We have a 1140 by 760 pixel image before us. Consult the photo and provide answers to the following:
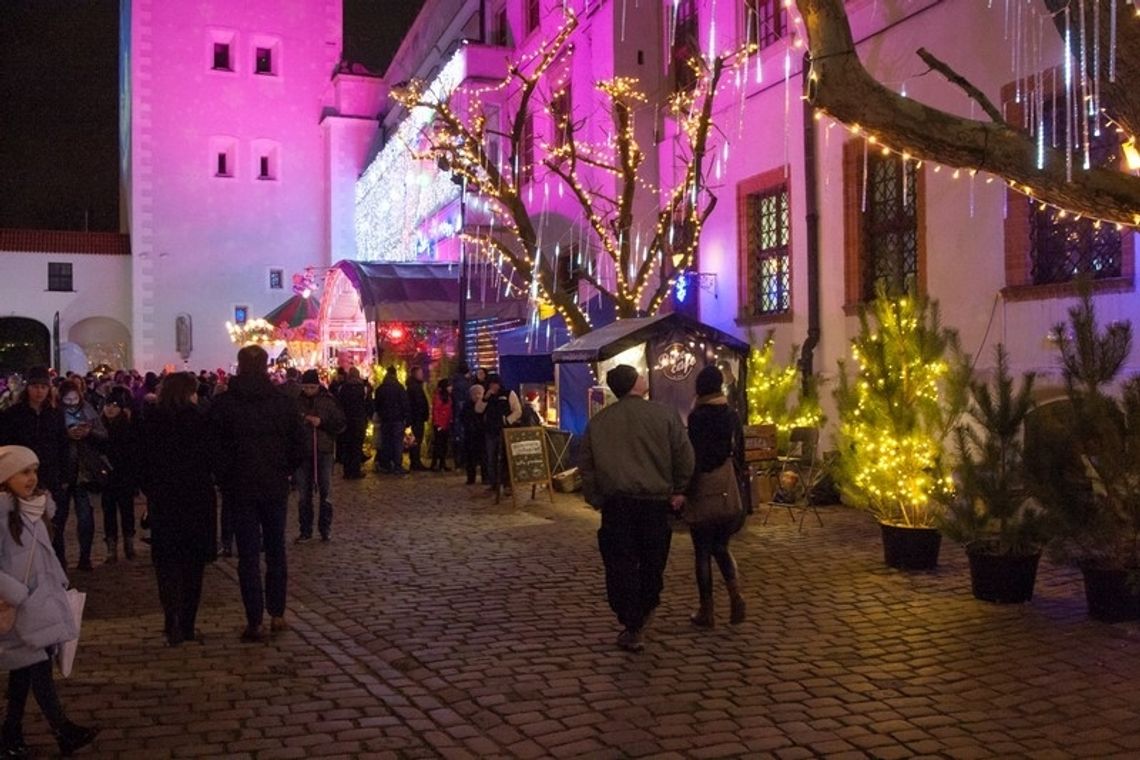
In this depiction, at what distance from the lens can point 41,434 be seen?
9.05 m

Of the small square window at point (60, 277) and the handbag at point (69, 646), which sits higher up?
the small square window at point (60, 277)

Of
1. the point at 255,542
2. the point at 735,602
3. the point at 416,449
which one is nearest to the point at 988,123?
the point at 735,602

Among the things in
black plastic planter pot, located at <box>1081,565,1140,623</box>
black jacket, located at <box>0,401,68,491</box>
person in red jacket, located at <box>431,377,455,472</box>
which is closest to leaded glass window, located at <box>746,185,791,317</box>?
person in red jacket, located at <box>431,377,455,472</box>

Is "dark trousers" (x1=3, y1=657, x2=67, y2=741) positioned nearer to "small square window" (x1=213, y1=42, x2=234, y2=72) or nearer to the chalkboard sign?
the chalkboard sign

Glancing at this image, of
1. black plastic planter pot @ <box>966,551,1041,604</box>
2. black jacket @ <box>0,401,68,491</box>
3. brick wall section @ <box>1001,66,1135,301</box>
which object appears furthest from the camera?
brick wall section @ <box>1001,66,1135,301</box>

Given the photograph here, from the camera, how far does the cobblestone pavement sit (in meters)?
5.49

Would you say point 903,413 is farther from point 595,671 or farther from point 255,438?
point 255,438

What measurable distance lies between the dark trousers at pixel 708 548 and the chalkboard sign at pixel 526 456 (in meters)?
6.91

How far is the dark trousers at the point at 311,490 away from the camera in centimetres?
1177

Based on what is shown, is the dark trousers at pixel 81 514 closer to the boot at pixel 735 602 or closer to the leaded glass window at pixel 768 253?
the boot at pixel 735 602

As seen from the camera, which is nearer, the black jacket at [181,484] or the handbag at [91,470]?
the black jacket at [181,484]

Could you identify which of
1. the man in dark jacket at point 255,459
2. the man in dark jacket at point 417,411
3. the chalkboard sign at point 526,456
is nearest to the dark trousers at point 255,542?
the man in dark jacket at point 255,459

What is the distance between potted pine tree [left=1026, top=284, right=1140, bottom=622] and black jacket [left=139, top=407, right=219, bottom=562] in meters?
5.79

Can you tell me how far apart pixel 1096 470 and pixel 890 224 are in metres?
7.21
